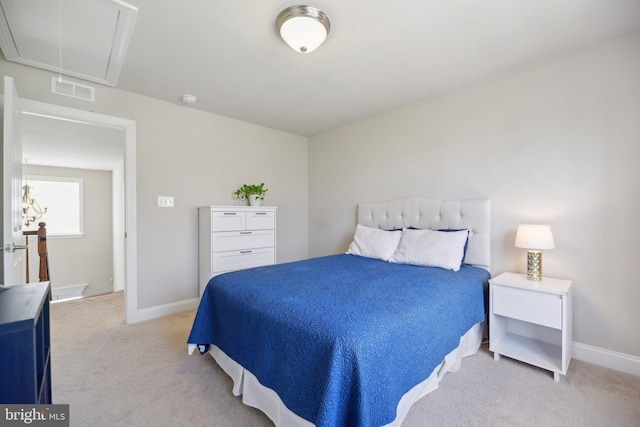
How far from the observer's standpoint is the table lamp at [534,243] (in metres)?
2.02

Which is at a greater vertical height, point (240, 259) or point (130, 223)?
point (130, 223)

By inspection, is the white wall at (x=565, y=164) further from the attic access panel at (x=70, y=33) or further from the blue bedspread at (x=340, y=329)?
the attic access panel at (x=70, y=33)

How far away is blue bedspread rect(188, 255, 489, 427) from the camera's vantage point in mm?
1073

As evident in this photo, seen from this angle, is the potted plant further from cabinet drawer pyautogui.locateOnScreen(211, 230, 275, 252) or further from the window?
the window

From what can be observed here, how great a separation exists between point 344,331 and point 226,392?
110 centimetres

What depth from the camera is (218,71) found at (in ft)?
7.91

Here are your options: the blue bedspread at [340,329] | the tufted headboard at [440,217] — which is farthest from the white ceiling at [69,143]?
the tufted headboard at [440,217]

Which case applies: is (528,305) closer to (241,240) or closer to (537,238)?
(537,238)

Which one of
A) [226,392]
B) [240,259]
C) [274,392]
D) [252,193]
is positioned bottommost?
[226,392]

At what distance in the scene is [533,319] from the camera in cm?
193

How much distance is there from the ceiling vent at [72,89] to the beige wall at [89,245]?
4.83 m

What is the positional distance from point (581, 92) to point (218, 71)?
2.91 metres


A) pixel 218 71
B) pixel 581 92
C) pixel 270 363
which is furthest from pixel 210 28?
pixel 581 92

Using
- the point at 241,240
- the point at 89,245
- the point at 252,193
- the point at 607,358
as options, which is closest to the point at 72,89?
the point at 252,193
